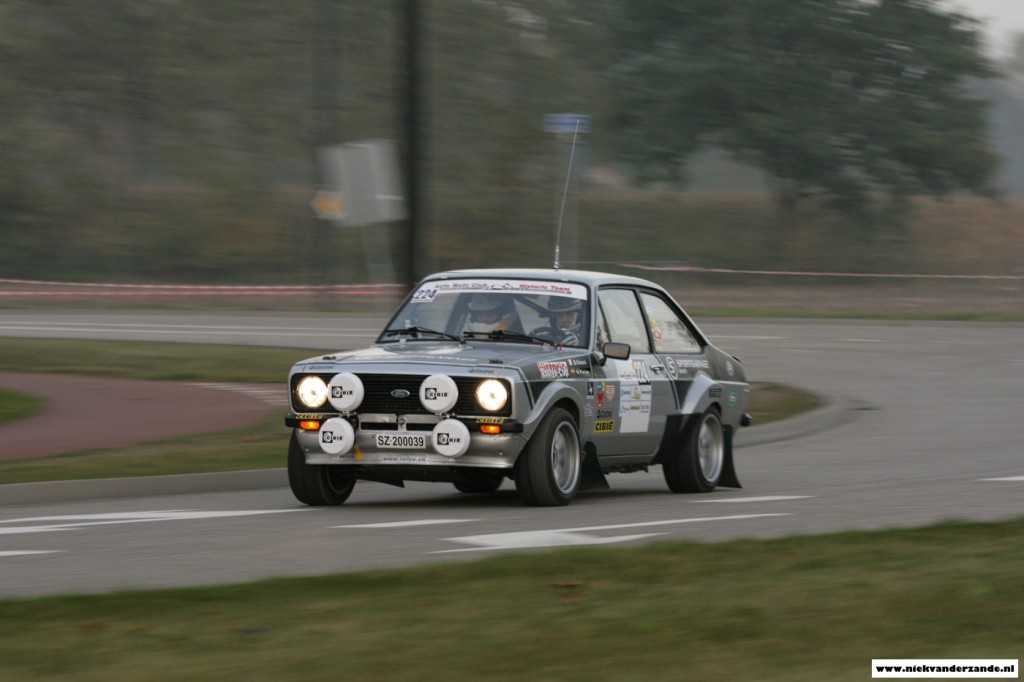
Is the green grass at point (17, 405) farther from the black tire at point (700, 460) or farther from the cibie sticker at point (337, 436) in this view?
the black tire at point (700, 460)

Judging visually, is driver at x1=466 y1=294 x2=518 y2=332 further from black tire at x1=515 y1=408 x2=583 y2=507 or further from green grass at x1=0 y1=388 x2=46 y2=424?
green grass at x1=0 y1=388 x2=46 y2=424

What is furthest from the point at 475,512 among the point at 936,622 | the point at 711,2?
the point at 711,2

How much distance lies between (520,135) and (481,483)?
51.3 m

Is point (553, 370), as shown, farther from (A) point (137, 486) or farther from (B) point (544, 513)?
(A) point (137, 486)

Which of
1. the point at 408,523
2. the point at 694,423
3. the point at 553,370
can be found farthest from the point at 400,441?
A: the point at 694,423

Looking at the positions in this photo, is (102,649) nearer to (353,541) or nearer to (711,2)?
(353,541)

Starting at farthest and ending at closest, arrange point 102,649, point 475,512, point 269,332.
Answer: point 269,332
point 475,512
point 102,649

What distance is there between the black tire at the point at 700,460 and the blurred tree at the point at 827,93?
45473 millimetres

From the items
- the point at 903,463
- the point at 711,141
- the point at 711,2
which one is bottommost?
the point at 903,463

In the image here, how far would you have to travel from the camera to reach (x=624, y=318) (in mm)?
13344

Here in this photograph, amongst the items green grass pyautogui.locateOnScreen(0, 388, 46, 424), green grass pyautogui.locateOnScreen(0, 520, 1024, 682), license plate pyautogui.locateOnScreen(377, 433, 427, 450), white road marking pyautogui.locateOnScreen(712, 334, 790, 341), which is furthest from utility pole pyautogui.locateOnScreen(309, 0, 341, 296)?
green grass pyautogui.locateOnScreen(0, 520, 1024, 682)

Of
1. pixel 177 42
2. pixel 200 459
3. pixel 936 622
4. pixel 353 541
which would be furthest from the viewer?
pixel 177 42

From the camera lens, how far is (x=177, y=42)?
6359 centimetres

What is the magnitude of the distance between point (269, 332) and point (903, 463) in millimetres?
19490
